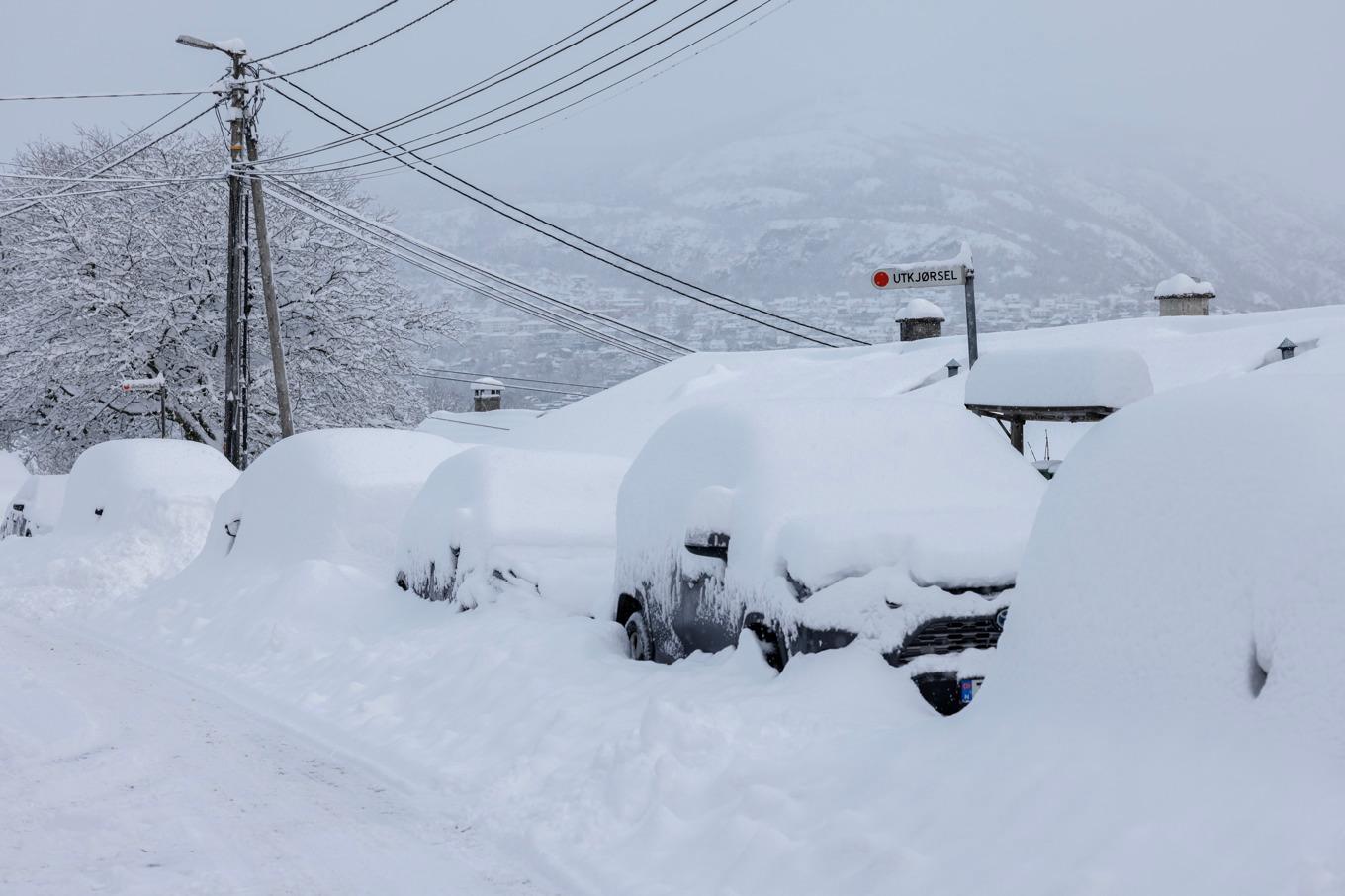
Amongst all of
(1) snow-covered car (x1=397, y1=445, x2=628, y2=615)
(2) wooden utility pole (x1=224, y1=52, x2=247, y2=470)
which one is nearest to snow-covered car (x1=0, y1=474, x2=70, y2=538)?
(2) wooden utility pole (x1=224, y1=52, x2=247, y2=470)

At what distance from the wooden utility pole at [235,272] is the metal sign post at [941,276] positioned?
12.6 m

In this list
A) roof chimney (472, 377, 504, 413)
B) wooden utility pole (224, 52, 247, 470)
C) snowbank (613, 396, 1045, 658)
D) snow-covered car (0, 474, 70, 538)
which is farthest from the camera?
roof chimney (472, 377, 504, 413)

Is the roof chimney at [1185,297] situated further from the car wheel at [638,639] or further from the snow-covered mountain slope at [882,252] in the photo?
the snow-covered mountain slope at [882,252]

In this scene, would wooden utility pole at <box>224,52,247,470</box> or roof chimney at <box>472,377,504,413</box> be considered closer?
wooden utility pole at <box>224,52,247,470</box>

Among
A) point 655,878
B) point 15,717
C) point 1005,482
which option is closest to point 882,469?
point 1005,482

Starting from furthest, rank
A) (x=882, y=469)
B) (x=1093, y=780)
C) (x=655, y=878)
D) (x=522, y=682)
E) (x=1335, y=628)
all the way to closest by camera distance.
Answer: (x=522, y=682) → (x=882, y=469) → (x=655, y=878) → (x=1093, y=780) → (x=1335, y=628)

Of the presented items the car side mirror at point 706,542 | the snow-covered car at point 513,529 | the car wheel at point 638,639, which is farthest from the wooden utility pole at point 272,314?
the car side mirror at point 706,542

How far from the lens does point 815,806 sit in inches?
190

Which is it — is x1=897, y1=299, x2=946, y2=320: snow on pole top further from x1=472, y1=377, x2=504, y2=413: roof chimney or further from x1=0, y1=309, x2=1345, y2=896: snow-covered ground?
x1=0, y1=309, x2=1345, y2=896: snow-covered ground

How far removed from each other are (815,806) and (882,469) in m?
2.90

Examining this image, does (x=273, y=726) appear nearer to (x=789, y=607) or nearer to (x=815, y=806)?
(x=789, y=607)

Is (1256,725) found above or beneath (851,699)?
above

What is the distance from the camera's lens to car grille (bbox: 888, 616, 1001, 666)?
613 centimetres

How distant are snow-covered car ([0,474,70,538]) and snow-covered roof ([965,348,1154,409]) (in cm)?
1562
